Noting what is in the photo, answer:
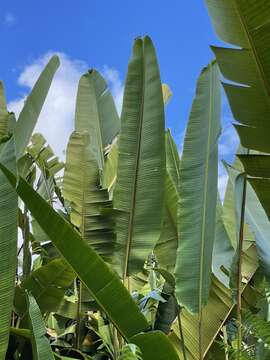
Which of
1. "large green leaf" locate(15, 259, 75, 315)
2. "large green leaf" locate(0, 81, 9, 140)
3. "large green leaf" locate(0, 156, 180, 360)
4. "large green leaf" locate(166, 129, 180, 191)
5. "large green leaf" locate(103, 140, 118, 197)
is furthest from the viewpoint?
"large green leaf" locate(103, 140, 118, 197)

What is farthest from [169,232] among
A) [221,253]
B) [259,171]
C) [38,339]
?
[38,339]

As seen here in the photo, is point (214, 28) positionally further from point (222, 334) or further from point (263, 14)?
point (222, 334)

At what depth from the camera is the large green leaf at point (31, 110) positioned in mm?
2109

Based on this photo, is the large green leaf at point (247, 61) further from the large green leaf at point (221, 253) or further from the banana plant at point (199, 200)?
the large green leaf at point (221, 253)

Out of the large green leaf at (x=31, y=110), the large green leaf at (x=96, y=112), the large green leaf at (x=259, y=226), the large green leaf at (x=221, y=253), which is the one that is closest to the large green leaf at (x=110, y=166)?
the large green leaf at (x=96, y=112)

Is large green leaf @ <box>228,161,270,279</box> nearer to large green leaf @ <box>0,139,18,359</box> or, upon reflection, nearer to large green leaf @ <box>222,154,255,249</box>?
large green leaf @ <box>222,154,255,249</box>

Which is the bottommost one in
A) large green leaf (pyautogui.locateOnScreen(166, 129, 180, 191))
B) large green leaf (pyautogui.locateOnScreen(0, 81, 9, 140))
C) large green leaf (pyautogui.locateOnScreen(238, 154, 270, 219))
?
large green leaf (pyautogui.locateOnScreen(238, 154, 270, 219))

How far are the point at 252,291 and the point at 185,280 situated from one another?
506 mm

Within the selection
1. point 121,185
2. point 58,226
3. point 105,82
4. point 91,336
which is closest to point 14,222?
point 58,226

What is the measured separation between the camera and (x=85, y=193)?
6.64 feet

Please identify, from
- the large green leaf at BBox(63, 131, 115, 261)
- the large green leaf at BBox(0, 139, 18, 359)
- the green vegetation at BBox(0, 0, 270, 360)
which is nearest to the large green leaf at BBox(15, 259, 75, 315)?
the green vegetation at BBox(0, 0, 270, 360)

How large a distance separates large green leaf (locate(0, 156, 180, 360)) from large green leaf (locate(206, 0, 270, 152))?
530mm

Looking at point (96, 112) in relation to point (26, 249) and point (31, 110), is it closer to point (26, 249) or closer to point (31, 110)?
point (31, 110)

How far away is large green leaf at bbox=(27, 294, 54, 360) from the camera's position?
141 centimetres
